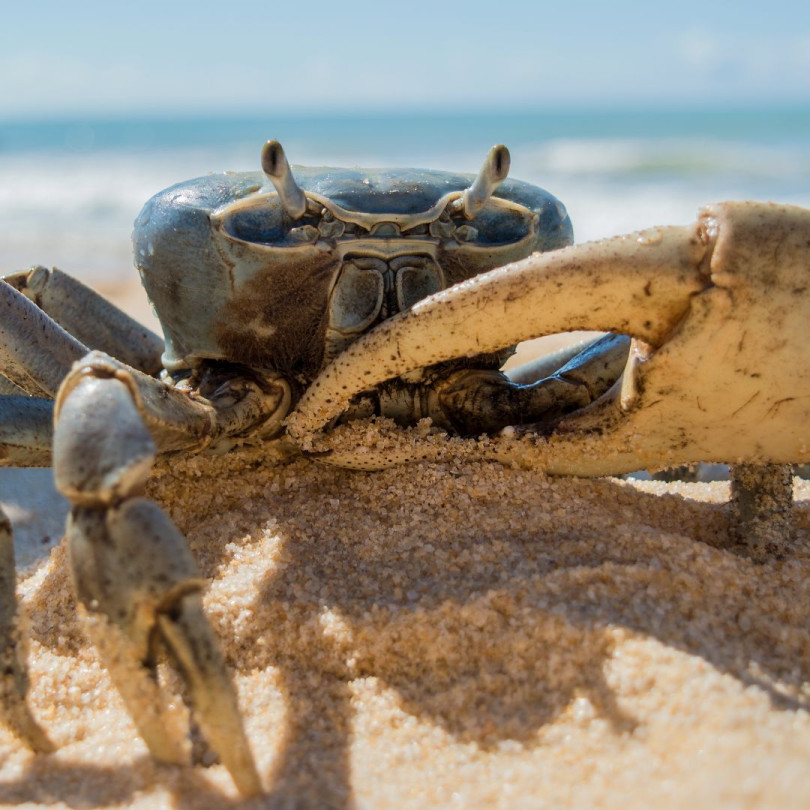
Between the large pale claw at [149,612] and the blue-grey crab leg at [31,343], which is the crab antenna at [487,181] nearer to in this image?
the blue-grey crab leg at [31,343]

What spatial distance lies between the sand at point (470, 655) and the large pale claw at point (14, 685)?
0.04 m

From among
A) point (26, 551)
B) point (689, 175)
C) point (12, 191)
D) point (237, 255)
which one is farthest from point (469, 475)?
point (12, 191)

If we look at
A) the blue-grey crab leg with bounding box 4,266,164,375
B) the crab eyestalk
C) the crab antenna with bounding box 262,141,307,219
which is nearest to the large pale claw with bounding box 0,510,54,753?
the crab antenna with bounding box 262,141,307,219

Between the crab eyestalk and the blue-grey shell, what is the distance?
2.0 inches

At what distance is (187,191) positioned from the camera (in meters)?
2.09

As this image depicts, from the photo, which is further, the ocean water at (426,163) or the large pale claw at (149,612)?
the ocean water at (426,163)

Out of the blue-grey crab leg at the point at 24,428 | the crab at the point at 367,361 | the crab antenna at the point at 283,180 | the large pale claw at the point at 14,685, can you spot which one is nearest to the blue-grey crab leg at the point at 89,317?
the crab at the point at 367,361

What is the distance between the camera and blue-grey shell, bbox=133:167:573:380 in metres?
1.98

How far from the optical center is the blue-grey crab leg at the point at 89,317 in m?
2.69

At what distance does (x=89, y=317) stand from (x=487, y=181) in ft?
4.48

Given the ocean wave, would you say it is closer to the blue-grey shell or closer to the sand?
the blue-grey shell

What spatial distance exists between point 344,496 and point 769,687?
1004mm

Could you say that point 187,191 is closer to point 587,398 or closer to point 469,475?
point 469,475

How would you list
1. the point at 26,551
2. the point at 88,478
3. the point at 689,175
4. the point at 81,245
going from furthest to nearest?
the point at 689,175 < the point at 81,245 < the point at 26,551 < the point at 88,478
